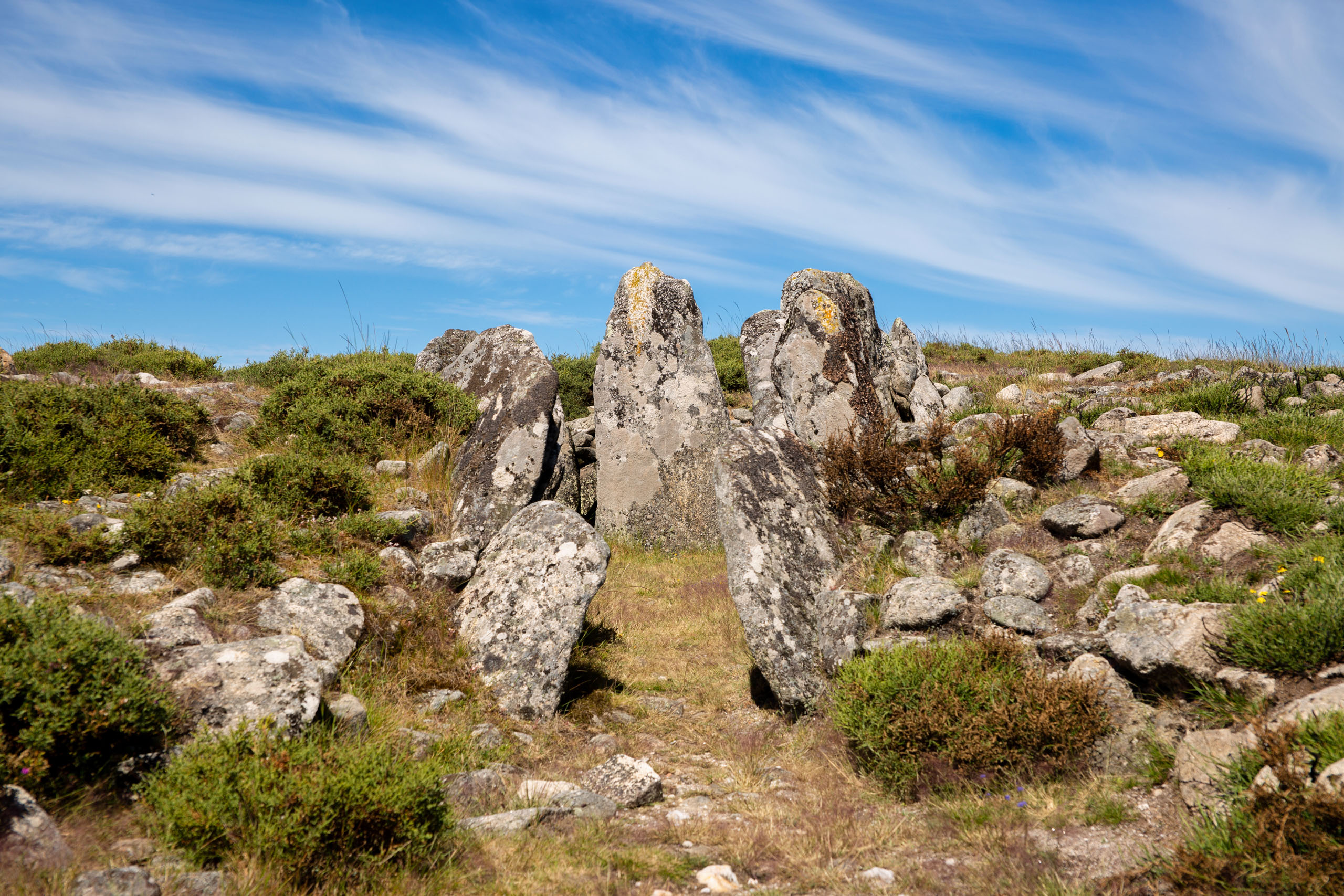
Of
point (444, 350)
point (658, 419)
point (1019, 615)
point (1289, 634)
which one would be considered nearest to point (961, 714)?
point (1019, 615)

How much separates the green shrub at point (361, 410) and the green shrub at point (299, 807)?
7.18 metres

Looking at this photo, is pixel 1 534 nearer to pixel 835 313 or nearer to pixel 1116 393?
pixel 835 313

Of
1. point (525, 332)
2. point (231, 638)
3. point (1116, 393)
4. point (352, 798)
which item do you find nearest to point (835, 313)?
point (525, 332)

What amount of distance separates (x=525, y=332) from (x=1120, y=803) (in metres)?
11.2

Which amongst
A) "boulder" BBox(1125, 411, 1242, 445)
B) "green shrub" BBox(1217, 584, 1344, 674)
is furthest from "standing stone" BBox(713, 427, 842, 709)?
"boulder" BBox(1125, 411, 1242, 445)

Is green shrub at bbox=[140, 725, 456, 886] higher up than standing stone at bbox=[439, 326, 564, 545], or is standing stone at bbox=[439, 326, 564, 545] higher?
standing stone at bbox=[439, 326, 564, 545]

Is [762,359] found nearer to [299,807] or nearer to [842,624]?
[842,624]

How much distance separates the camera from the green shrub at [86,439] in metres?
8.27

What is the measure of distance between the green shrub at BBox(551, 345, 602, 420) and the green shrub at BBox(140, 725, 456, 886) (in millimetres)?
14422

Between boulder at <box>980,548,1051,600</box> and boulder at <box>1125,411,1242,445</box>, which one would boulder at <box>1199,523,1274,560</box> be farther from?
boulder at <box>1125,411,1242,445</box>

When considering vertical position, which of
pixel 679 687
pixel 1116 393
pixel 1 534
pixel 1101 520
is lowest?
pixel 679 687

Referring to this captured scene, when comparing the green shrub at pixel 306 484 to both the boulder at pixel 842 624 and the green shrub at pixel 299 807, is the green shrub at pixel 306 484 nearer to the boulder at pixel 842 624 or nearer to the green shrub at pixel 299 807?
the green shrub at pixel 299 807

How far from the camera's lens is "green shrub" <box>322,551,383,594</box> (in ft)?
25.2

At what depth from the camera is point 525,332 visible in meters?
13.9
